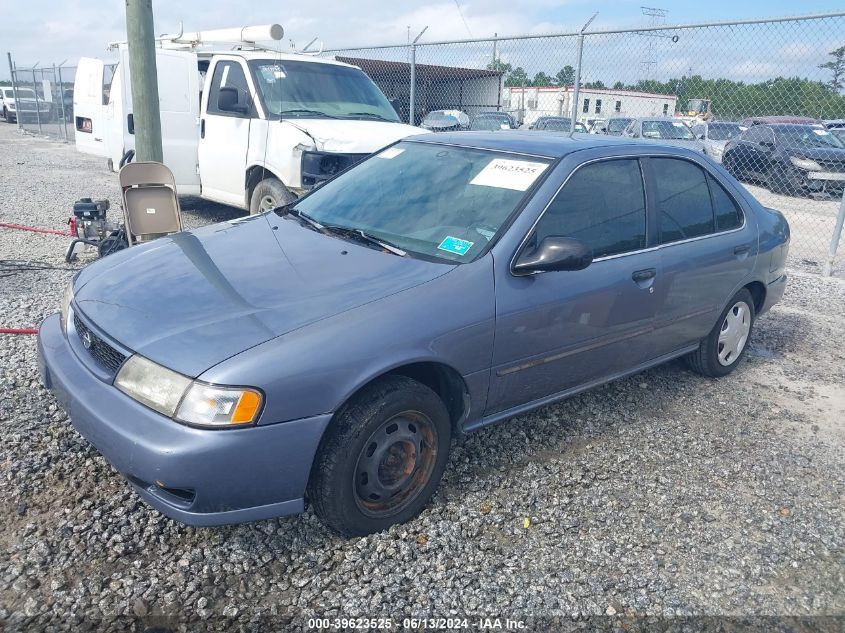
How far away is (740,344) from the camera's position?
15.9 feet

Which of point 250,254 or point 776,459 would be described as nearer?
point 250,254

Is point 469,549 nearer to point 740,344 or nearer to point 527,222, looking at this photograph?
point 527,222

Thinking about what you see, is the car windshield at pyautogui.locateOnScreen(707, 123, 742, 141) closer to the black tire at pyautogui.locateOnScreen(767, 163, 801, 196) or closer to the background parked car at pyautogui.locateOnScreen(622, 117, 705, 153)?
the background parked car at pyautogui.locateOnScreen(622, 117, 705, 153)

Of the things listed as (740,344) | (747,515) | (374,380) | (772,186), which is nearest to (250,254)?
(374,380)

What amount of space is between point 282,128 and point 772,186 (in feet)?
40.2

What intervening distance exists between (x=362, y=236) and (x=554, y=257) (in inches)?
38.3

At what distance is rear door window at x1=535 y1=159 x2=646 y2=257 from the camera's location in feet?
11.2

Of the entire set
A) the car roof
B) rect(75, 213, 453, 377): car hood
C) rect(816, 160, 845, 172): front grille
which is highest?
the car roof

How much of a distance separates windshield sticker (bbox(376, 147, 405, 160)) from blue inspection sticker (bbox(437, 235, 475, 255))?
1.06 metres

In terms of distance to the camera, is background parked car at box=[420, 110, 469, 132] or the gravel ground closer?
the gravel ground

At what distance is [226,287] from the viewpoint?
2895 millimetres

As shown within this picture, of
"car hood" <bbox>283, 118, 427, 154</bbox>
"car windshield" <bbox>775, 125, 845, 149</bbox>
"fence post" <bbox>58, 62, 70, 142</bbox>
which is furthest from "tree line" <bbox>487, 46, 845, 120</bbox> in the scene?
"fence post" <bbox>58, 62, 70, 142</bbox>

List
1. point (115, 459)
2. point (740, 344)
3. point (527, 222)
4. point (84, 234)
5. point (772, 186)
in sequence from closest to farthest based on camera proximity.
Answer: point (115, 459)
point (527, 222)
point (740, 344)
point (84, 234)
point (772, 186)

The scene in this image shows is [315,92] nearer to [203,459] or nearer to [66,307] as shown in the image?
[66,307]
